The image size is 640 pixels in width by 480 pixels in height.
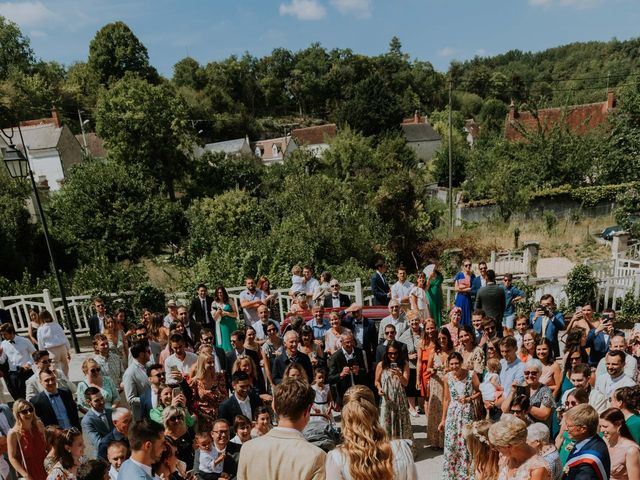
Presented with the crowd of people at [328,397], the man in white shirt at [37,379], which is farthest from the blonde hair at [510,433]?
the man in white shirt at [37,379]

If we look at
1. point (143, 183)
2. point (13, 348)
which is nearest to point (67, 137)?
point (143, 183)

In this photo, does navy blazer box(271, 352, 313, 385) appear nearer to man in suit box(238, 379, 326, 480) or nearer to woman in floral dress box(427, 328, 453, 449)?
woman in floral dress box(427, 328, 453, 449)

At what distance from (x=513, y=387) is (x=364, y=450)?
3084mm

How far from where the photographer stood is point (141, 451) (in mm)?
3391

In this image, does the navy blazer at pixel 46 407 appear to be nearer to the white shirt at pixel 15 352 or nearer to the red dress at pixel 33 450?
the red dress at pixel 33 450

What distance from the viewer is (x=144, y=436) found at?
134 inches

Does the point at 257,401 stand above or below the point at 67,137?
below

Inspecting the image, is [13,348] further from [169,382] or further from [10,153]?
[10,153]

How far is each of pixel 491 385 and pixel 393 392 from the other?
1.17 metres

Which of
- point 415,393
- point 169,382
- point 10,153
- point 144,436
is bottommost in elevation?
point 415,393

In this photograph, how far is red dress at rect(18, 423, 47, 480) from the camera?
4.68 meters

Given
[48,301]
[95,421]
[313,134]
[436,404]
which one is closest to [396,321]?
[436,404]

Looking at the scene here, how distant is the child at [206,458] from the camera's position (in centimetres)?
447

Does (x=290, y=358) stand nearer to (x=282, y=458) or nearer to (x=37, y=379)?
(x=37, y=379)
